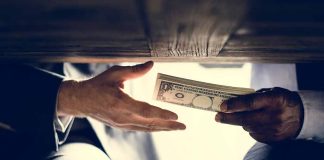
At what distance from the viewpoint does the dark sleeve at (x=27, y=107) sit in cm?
116

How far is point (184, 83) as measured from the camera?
134cm

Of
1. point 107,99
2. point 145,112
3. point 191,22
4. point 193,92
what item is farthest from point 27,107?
point 191,22

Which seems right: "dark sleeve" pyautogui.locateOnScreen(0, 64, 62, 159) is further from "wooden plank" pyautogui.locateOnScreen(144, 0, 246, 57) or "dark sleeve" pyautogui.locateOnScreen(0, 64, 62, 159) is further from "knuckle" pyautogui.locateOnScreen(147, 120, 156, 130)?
"wooden plank" pyautogui.locateOnScreen(144, 0, 246, 57)

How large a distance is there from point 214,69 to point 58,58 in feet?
3.88

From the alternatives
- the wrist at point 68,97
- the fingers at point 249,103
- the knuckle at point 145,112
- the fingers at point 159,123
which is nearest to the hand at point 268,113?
the fingers at point 249,103

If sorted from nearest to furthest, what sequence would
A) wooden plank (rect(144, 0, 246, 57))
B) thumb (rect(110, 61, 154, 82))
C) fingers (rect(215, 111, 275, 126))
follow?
wooden plank (rect(144, 0, 246, 57)) < thumb (rect(110, 61, 154, 82)) < fingers (rect(215, 111, 275, 126))

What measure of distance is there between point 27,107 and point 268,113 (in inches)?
30.2

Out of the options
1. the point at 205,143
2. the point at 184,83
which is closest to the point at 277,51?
the point at 184,83

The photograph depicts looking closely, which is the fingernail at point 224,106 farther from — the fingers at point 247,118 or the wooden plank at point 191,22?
the wooden plank at point 191,22

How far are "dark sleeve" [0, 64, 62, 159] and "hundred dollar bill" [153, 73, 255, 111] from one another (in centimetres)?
36

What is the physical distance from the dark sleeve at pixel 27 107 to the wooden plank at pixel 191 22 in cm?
42

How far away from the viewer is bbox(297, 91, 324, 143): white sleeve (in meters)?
1.28

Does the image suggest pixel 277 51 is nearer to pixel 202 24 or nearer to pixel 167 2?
pixel 202 24

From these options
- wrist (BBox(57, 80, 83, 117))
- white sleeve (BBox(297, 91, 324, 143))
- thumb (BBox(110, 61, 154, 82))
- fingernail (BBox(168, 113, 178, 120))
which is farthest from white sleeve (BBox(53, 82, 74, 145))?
white sleeve (BBox(297, 91, 324, 143))
